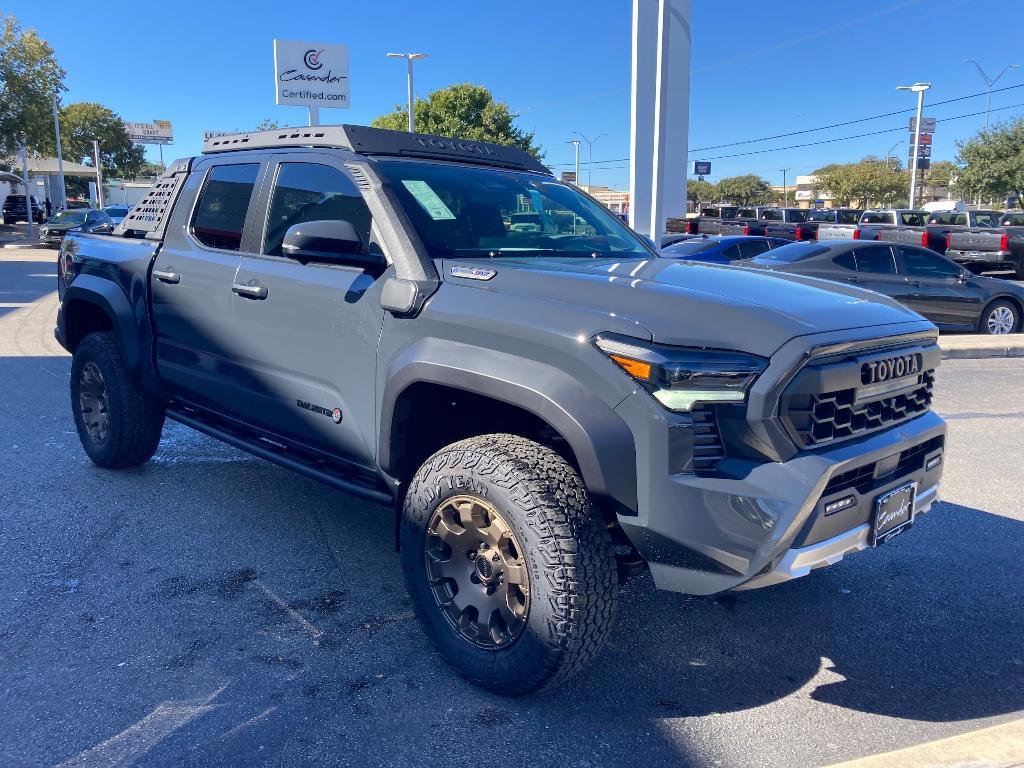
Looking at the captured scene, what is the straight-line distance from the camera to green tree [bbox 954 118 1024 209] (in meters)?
42.7

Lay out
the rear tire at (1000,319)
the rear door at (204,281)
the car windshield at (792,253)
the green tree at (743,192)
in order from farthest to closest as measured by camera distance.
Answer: the green tree at (743,192)
the rear tire at (1000,319)
the car windshield at (792,253)
the rear door at (204,281)

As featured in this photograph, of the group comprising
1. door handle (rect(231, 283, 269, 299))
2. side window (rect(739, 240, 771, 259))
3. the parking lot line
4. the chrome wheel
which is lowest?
the parking lot line

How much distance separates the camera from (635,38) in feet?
56.3

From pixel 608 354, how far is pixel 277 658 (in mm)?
1719

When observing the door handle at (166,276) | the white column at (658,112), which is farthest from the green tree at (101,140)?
the door handle at (166,276)

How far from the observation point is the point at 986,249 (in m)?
21.2

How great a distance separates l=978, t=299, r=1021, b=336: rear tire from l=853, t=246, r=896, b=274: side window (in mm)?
1611

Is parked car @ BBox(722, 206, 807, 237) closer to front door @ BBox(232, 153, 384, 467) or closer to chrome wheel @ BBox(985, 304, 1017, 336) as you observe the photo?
chrome wheel @ BBox(985, 304, 1017, 336)

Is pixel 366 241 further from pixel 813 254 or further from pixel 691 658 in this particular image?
pixel 813 254

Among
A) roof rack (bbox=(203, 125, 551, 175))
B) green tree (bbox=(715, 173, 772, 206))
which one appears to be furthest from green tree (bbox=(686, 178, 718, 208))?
roof rack (bbox=(203, 125, 551, 175))

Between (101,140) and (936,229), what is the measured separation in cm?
7057

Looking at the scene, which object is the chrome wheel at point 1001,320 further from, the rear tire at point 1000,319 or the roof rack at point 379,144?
the roof rack at point 379,144

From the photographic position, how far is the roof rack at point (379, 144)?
3820 millimetres

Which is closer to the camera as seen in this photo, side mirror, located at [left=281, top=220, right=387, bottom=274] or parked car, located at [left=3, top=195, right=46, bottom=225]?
side mirror, located at [left=281, top=220, right=387, bottom=274]
